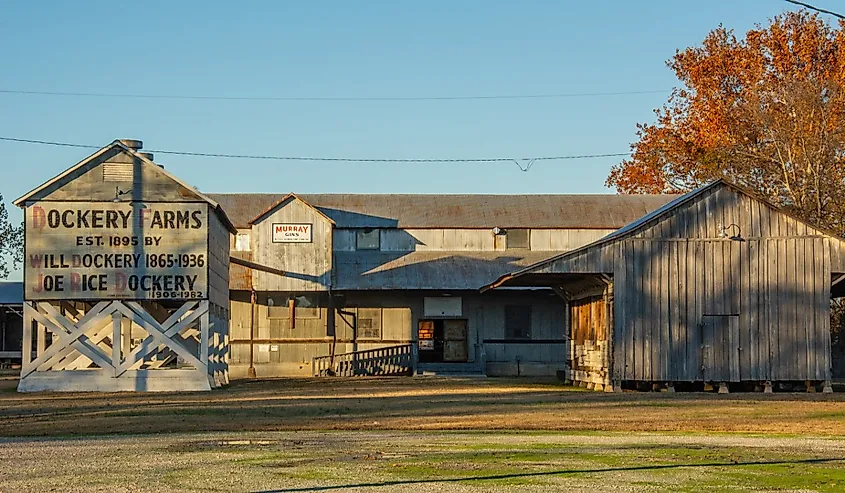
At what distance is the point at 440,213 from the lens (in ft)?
180

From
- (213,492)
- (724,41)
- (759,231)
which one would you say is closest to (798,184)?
(724,41)

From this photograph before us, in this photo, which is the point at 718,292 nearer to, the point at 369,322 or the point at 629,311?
the point at 629,311

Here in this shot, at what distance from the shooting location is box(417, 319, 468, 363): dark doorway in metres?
52.4

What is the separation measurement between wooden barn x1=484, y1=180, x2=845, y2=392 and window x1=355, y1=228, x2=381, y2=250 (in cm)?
1830

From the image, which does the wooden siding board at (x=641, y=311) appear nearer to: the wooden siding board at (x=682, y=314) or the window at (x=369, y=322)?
the wooden siding board at (x=682, y=314)

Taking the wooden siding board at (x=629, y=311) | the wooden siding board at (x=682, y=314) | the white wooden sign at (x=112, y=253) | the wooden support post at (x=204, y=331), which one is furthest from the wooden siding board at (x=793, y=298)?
the white wooden sign at (x=112, y=253)

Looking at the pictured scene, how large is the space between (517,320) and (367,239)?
723 centimetres

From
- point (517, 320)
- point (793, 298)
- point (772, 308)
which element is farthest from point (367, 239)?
point (793, 298)

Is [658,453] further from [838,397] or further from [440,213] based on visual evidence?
[440,213]

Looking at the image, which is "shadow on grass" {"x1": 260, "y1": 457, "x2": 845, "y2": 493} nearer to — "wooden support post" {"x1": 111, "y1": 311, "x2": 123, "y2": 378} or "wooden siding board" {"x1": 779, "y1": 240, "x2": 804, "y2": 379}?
"wooden siding board" {"x1": 779, "y1": 240, "x2": 804, "y2": 379}

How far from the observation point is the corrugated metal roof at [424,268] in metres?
50.2

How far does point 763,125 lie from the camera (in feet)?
180

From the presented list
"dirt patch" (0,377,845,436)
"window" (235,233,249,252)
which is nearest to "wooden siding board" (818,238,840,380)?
"dirt patch" (0,377,845,436)

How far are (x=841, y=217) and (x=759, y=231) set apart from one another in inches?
743
